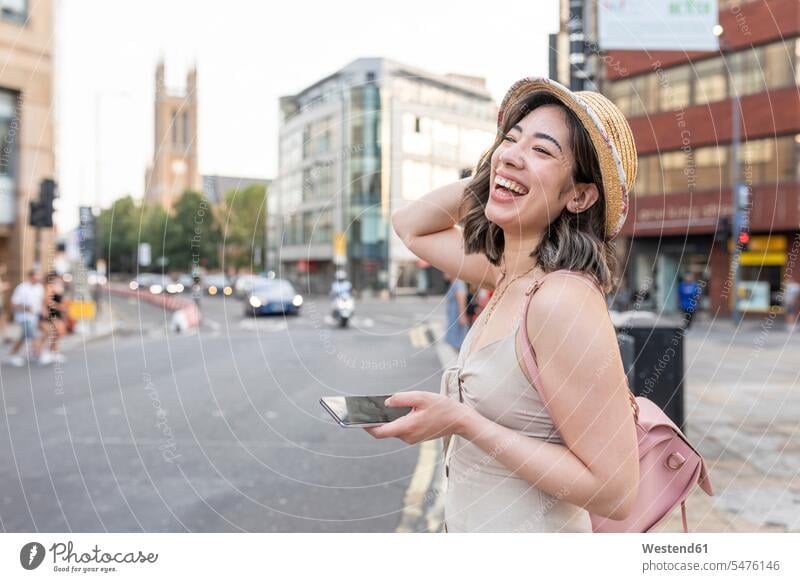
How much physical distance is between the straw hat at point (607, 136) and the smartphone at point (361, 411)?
19.5 inches


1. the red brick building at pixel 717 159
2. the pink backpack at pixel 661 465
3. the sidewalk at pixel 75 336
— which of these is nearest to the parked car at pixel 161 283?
the pink backpack at pixel 661 465

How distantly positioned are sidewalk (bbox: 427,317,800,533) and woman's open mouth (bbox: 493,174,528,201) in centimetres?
51

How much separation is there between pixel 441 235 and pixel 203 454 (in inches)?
169

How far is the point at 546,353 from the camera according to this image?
1165 millimetres

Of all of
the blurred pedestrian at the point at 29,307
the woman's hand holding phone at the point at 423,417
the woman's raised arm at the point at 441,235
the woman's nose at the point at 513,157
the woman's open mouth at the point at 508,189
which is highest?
the woman's nose at the point at 513,157

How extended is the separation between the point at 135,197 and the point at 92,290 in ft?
83.6

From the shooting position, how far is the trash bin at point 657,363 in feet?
12.0

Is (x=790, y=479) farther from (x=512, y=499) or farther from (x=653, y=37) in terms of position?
(x=512, y=499)

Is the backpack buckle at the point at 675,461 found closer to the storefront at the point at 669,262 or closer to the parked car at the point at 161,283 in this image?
the parked car at the point at 161,283

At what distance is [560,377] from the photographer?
3.80 feet

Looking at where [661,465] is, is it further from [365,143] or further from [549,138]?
[365,143]

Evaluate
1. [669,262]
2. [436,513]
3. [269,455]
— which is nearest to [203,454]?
[269,455]

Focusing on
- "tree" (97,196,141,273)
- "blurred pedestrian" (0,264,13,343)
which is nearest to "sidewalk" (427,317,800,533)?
"tree" (97,196,141,273)

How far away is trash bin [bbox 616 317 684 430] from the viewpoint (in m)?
3.66
